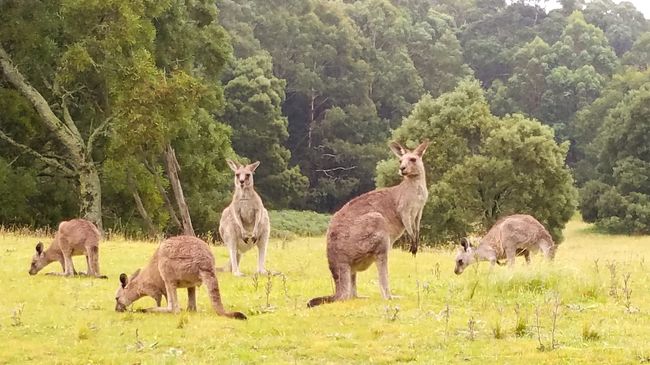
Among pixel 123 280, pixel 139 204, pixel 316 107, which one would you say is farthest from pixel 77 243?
pixel 316 107

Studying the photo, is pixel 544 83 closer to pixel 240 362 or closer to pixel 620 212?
pixel 620 212

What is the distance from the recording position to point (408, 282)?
13094 millimetres

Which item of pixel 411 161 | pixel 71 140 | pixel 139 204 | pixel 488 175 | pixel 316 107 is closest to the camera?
pixel 411 161

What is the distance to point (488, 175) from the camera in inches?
1516

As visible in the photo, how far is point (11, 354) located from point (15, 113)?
2207 centimetres

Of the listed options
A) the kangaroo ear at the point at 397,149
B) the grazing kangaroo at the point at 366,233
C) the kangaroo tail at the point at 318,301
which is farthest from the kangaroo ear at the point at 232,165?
the kangaroo tail at the point at 318,301

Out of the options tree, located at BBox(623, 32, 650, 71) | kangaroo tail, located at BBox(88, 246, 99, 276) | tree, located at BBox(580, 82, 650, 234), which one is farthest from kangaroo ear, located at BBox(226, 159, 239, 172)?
tree, located at BBox(623, 32, 650, 71)

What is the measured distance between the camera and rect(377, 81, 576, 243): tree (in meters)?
37.1

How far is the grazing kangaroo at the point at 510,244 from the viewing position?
46.0 ft

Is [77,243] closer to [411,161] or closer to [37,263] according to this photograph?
[37,263]

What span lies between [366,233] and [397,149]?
2.48 meters

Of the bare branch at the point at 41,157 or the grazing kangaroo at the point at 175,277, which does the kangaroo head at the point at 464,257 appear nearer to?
the grazing kangaroo at the point at 175,277

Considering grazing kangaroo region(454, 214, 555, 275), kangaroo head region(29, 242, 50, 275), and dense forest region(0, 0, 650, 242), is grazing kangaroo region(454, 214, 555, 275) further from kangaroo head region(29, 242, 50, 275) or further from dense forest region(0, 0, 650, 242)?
dense forest region(0, 0, 650, 242)

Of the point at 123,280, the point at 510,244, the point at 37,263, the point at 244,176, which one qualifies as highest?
the point at 244,176
